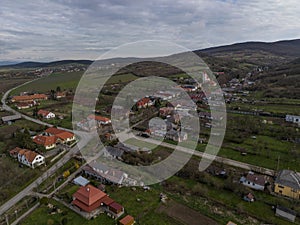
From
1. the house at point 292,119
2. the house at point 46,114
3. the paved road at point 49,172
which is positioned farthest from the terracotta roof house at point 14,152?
the house at point 292,119

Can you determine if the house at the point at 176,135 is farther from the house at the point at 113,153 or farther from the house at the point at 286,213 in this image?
the house at the point at 286,213

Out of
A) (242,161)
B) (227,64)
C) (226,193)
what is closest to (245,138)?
(242,161)

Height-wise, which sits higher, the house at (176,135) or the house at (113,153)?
the house at (176,135)

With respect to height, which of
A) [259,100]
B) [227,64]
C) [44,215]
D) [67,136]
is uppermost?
[227,64]

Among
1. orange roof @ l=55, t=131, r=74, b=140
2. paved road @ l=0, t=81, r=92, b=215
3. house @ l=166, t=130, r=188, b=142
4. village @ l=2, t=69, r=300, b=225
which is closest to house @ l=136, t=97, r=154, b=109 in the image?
village @ l=2, t=69, r=300, b=225

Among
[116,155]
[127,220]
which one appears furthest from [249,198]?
[116,155]

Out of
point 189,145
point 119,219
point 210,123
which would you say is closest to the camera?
point 119,219

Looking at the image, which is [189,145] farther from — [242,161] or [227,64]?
[227,64]

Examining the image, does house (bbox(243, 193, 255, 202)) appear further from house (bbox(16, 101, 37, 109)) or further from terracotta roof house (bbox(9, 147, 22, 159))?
house (bbox(16, 101, 37, 109))
